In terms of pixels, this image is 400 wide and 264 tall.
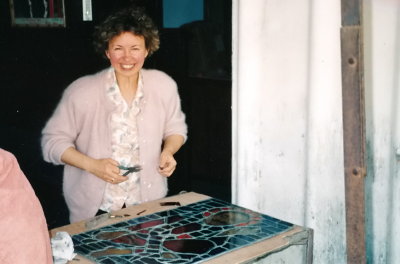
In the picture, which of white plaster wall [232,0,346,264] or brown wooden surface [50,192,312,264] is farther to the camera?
white plaster wall [232,0,346,264]

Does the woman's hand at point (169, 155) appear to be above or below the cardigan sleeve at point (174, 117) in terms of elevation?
below

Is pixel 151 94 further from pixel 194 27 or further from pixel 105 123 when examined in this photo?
pixel 194 27

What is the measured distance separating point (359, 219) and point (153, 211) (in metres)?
1.15

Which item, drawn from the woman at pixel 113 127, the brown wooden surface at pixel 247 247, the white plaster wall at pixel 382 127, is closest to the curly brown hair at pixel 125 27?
the woman at pixel 113 127

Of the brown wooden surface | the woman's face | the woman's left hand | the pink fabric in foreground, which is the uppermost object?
the woman's face

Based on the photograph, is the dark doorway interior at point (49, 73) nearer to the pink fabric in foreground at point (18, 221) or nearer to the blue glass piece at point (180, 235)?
the blue glass piece at point (180, 235)

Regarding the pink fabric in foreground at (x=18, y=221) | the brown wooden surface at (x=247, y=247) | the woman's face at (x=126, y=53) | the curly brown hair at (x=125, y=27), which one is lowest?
the brown wooden surface at (x=247, y=247)

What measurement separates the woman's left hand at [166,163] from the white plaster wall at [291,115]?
1.56ft

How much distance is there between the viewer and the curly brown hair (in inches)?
106

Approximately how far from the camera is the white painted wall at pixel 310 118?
2.71 m

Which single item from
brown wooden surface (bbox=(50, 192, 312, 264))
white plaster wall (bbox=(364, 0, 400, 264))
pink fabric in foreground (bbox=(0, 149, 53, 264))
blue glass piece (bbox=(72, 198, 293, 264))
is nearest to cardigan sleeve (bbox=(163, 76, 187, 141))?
brown wooden surface (bbox=(50, 192, 312, 264))

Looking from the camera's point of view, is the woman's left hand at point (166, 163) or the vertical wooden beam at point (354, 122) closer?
the vertical wooden beam at point (354, 122)

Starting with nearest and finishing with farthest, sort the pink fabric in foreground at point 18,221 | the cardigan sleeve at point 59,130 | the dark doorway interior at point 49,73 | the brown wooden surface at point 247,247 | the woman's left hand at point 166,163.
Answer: the pink fabric in foreground at point 18,221
the brown wooden surface at point 247,247
the dark doorway interior at point 49,73
the cardigan sleeve at point 59,130
the woman's left hand at point 166,163

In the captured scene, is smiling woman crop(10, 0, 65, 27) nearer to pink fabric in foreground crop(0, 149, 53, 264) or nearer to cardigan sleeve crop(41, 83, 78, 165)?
cardigan sleeve crop(41, 83, 78, 165)
